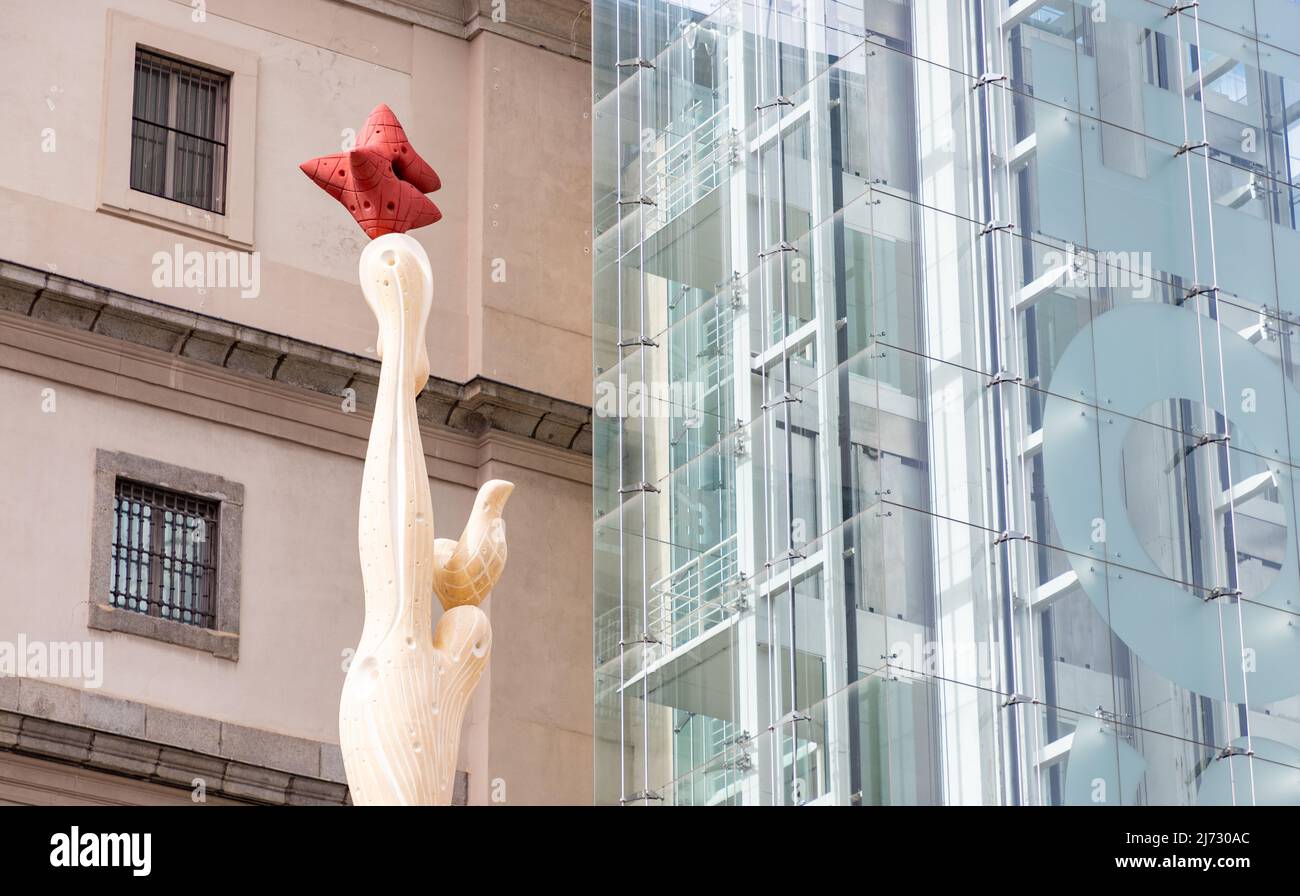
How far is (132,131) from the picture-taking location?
84.4ft

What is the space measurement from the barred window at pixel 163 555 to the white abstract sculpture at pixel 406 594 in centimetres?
936

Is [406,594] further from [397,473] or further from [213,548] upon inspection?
[213,548]

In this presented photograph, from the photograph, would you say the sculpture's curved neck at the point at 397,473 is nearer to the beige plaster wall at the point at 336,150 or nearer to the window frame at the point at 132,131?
the beige plaster wall at the point at 336,150

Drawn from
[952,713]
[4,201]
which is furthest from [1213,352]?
[4,201]

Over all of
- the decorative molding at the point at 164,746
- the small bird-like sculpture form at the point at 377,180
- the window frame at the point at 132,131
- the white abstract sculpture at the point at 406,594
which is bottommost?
the white abstract sculpture at the point at 406,594

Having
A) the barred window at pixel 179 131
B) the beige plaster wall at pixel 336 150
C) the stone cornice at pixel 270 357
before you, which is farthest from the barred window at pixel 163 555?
the barred window at pixel 179 131

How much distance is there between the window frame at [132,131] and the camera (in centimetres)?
2547

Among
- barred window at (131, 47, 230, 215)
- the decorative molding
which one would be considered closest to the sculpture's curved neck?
the decorative molding

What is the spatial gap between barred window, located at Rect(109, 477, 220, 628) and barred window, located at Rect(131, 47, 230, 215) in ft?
8.21

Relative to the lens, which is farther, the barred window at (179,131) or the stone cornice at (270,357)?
the barred window at (179,131)

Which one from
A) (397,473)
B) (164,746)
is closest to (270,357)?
(164,746)

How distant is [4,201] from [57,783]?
15.1 ft
